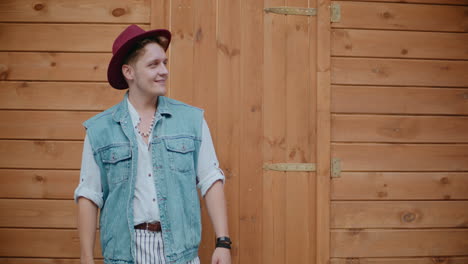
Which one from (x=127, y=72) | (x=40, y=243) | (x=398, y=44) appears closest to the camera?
(x=127, y=72)

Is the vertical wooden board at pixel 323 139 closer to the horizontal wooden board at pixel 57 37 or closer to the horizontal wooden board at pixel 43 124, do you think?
the horizontal wooden board at pixel 57 37

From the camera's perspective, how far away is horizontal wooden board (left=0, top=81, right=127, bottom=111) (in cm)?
278

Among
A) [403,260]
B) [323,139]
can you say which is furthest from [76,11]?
[403,260]

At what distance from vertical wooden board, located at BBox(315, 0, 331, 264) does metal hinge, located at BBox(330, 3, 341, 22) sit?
0.04m

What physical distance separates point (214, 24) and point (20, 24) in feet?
3.99

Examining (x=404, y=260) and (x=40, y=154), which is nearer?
(x=40, y=154)

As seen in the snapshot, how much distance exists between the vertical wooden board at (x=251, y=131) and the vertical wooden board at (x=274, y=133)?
1.5 inches

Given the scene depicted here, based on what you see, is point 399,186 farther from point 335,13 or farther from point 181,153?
point 181,153

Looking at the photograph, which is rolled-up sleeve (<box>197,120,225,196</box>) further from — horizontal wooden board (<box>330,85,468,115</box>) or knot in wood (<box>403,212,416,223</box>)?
knot in wood (<box>403,212,416,223</box>)

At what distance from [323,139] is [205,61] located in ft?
2.96

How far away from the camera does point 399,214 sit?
2930mm

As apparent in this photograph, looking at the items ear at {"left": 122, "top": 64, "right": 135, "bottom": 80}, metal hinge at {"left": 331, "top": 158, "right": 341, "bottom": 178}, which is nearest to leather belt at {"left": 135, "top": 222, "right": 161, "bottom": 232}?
ear at {"left": 122, "top": 64, "right": 135, "bottom": 80}

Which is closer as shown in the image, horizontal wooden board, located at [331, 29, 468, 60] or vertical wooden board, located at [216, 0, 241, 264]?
vertical wooden board, located at [216, 0, 241, 264]

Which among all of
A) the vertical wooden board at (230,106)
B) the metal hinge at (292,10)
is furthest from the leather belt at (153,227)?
the metal hinge at (292,10)
